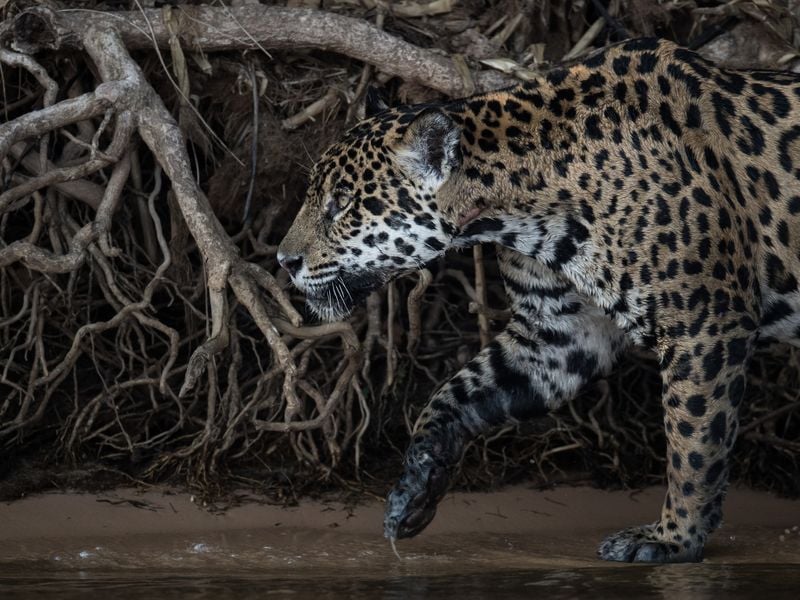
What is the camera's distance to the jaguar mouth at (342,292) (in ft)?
18.0

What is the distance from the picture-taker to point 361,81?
21.9ft

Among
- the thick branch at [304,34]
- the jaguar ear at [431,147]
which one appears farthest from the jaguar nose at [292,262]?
the thick branch at [304,34]

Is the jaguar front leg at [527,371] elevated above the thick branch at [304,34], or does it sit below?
below

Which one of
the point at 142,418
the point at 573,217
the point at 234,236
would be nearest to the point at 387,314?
the point at 234,236

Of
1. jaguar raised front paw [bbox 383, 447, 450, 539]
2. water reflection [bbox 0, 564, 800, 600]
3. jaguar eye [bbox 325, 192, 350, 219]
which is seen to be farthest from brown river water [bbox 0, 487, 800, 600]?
jaguar eye [bbox 325, 192, 350, 219]

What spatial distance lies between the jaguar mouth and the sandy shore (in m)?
0.98

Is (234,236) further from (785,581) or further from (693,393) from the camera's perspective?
(785,581)

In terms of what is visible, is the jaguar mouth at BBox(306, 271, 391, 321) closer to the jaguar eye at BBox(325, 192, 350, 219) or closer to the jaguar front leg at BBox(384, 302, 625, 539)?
the jaguar eye at BBox(325, 192, 350, 219)

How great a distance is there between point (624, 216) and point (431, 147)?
75 centimetres

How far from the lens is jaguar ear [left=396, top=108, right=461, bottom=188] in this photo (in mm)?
5117

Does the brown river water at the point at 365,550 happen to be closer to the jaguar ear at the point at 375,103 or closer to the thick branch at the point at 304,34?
the jaguar ear at the point at 375,103

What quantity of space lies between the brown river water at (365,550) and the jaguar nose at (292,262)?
3.76 ft

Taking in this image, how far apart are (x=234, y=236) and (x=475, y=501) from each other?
170cm

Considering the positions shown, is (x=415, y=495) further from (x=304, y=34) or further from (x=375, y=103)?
(x=304, y=34)
